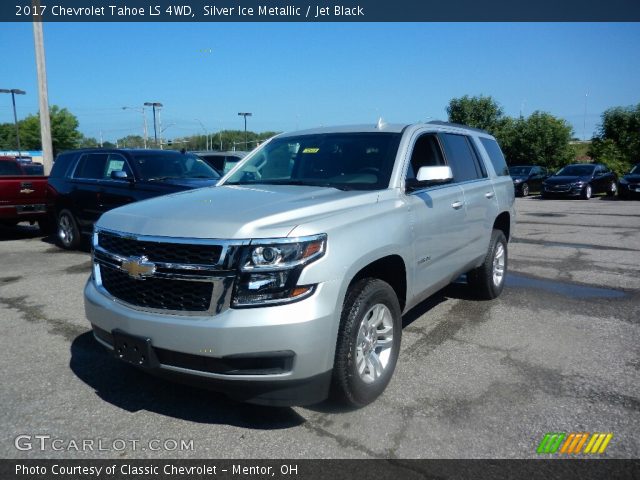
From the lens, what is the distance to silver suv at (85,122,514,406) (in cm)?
276

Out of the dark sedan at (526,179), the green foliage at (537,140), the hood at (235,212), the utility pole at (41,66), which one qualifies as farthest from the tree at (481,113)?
the hood at (235,212)

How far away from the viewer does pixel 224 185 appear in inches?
180

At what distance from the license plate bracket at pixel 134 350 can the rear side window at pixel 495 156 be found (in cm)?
455

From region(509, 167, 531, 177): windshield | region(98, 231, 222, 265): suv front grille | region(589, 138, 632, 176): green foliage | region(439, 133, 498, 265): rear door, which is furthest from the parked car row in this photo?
region(98, 231, 222, 265): suv front grille

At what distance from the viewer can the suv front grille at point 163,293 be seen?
284 cm

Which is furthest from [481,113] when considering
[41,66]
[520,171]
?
[41,66]

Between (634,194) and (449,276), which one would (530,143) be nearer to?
(634,194)

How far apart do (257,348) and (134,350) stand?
2.55 ft

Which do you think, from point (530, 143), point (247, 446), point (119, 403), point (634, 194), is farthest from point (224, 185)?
point (530, 143)

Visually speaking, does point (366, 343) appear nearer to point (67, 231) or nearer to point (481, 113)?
point (67, 231)

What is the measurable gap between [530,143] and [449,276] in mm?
33206

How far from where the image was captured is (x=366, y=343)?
3359mm

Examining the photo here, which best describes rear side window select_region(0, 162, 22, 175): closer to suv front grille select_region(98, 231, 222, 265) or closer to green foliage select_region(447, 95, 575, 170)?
suv front grille select_region(98, 231, 222, 265)

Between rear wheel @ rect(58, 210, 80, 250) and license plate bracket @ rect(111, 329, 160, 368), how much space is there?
7.16m
